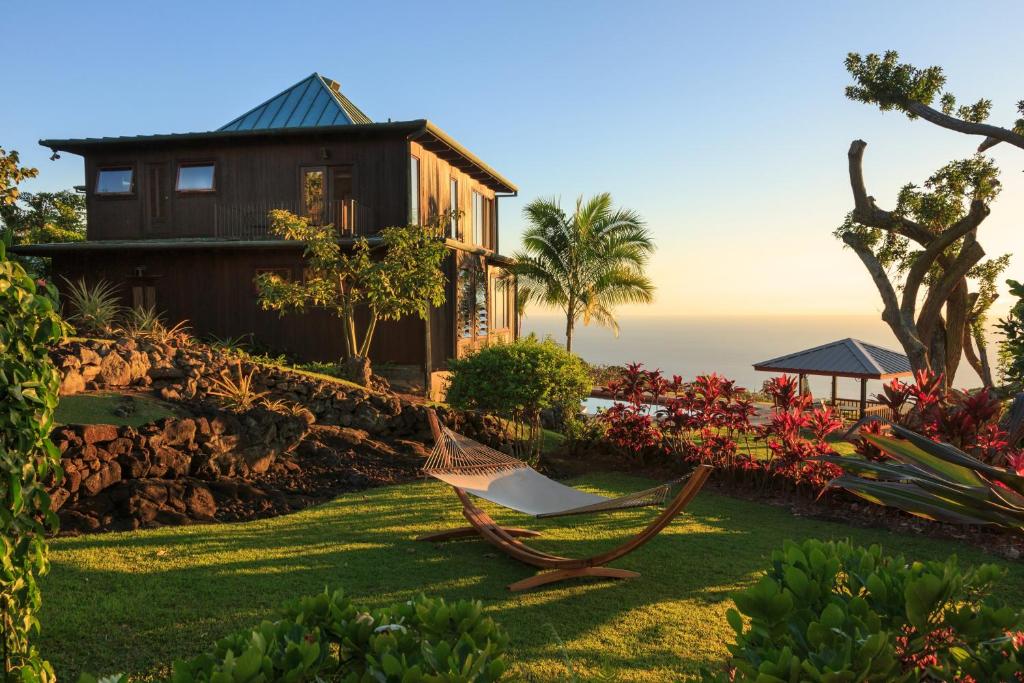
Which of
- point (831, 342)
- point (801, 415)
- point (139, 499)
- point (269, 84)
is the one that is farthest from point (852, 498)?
point (269, 84)

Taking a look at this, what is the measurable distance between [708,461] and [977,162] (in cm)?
1400

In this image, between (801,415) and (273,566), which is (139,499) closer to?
(273,566)

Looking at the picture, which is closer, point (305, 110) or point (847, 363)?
point (847, 363)

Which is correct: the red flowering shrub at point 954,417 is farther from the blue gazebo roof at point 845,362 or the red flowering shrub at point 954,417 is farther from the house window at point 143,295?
the house window at point 143,295

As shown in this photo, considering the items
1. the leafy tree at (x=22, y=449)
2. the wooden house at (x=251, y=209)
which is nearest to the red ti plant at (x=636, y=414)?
the wooden house at (x=251, y=209)

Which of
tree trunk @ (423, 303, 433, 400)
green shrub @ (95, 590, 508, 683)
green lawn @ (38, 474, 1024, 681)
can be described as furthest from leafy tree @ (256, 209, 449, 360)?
green shrub @ (95, 590, 508, 683)

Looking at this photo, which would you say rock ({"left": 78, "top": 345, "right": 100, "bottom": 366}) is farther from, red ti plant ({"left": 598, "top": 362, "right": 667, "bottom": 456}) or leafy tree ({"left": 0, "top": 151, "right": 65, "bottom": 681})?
leafy tree ({"left": 0, "top": 151, "right": 65, "bottom": 681})

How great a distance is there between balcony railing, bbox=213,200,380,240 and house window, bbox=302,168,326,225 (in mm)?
32

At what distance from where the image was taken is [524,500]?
5.39m

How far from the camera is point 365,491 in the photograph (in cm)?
727

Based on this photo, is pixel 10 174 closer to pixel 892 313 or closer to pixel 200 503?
pixel 200 503

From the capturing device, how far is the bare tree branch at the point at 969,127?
14.8 metres

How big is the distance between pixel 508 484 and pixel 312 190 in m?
12.9

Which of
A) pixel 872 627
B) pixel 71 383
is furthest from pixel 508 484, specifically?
pixel 71 383
